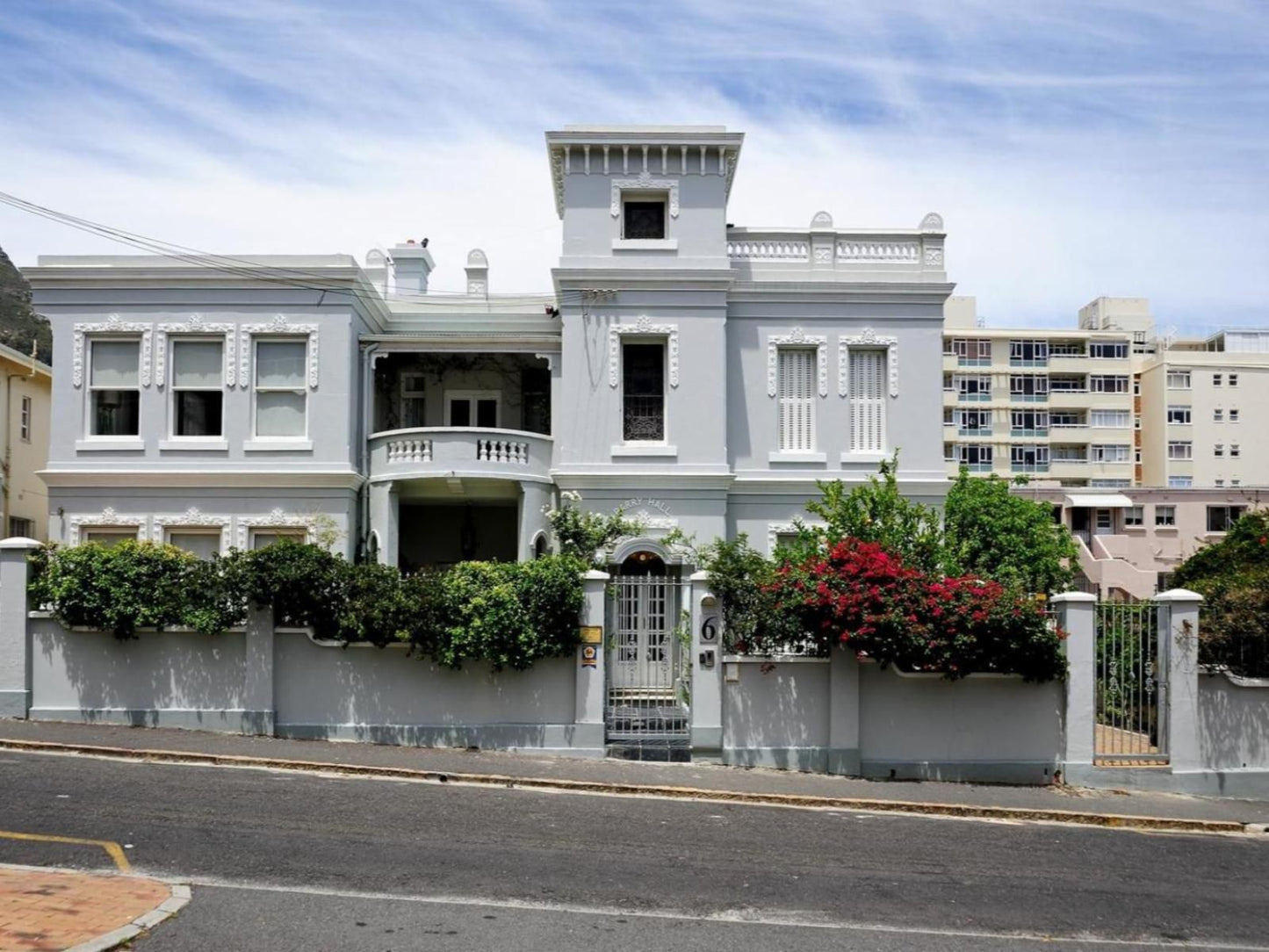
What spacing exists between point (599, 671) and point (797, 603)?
8.94ft

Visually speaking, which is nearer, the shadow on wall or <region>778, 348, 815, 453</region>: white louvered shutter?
the shadow on wall

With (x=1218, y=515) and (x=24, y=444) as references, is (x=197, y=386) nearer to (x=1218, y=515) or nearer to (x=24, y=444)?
(x=24, y=444)

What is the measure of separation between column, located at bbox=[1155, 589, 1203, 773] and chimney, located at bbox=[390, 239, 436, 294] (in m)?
18.1

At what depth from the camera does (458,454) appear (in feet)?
78.8

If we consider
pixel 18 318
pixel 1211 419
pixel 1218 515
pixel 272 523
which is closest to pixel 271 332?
pixel 272 523

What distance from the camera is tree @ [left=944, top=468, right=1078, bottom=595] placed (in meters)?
33.2

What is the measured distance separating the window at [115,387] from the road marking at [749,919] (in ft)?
53.1

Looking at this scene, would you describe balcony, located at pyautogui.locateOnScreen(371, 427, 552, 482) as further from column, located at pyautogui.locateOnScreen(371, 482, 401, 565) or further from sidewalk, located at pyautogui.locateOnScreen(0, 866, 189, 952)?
sidewalk, located at pyautogui.locateOnScreen(0, 866, 189, 952)

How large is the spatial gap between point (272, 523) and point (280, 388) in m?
2.54

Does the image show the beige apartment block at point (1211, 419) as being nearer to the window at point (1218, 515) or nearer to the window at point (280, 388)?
the window at point (1218, 515)

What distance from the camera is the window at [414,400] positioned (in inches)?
1070

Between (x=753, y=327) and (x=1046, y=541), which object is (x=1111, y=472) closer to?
(x=1046, y=541)

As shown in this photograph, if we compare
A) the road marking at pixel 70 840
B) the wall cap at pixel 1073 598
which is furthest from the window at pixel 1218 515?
the road marking at pixel 70 840

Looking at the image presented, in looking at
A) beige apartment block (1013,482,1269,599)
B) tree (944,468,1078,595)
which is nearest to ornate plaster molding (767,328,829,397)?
tree (944,468,1078,595)
